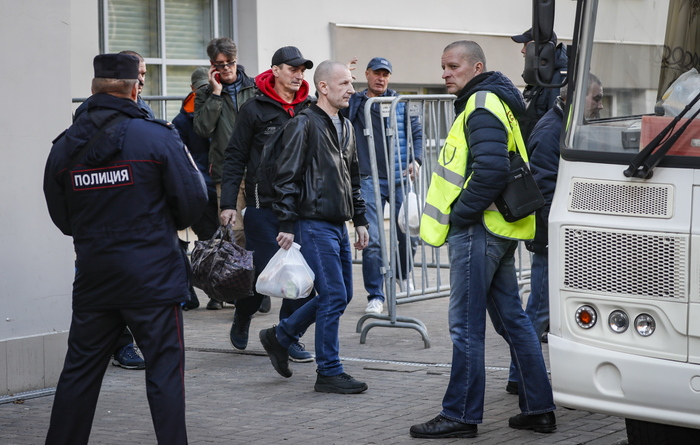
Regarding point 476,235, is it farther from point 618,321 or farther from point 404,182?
point 404,182

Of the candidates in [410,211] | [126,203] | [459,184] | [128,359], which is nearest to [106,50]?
[410,211]

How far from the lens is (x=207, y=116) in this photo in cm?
920

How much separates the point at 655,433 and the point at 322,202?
249 cm

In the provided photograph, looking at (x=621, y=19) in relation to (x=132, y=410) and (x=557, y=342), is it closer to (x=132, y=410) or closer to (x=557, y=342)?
(x=557, y=342)

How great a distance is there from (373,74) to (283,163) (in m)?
3.53

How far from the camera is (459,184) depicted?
5.74 meters

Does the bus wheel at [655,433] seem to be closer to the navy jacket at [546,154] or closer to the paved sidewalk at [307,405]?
the paved sidewalk at [307,405]

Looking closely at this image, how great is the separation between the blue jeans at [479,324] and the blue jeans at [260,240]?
2.20 meters

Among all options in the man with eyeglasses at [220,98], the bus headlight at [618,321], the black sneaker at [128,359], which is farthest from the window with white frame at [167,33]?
the bus headlight at [618,321]

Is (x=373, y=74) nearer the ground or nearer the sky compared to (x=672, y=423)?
nearer the sky

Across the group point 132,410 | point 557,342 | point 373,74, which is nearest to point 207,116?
point 373,74

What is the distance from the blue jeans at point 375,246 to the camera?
9.22 m

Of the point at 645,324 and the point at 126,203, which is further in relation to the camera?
the point at 126,203

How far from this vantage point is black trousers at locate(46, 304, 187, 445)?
4957mm
